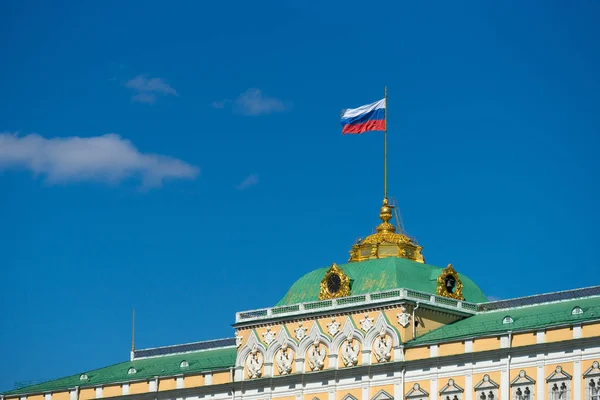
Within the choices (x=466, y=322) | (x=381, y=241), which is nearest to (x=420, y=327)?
(x=466, y=322)

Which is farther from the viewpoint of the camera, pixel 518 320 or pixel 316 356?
pixel 316 356

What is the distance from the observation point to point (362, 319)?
476ft

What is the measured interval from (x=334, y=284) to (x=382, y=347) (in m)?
8.62

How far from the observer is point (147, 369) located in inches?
6585

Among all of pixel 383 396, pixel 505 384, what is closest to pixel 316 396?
pixel 383 396

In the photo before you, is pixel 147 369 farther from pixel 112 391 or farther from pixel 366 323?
pixel 366 323

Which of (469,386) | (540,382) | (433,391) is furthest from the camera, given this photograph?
(433,391)

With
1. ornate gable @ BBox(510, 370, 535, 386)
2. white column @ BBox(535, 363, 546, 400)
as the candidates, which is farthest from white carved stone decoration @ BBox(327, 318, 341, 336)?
white column @ BBox(535, 363, 546, 400)

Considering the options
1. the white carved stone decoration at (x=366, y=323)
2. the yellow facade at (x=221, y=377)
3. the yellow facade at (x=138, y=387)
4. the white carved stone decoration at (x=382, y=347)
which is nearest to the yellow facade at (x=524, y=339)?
the white carved stone decoration at (x=382, y=347)

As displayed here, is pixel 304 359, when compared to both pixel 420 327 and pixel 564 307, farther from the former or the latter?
pixel 564 307

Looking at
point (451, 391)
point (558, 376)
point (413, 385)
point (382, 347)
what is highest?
point (382, 347)

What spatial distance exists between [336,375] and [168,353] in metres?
30.6

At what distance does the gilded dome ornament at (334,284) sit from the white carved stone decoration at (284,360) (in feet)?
17.1

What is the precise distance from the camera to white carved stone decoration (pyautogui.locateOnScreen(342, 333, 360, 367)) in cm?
14488
